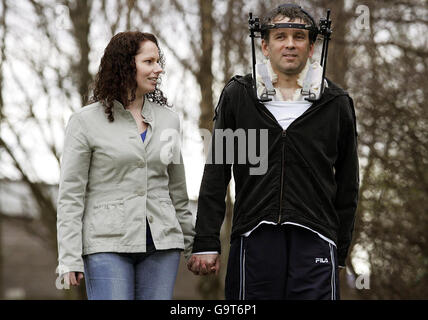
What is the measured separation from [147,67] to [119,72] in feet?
0.51

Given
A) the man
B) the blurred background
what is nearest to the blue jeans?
the man

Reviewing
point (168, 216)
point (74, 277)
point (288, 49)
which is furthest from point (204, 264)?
point (288, 49)

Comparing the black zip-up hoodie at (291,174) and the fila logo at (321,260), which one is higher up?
the black zip-up hoodie at (291,174)

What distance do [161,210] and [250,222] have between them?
1.58 feet

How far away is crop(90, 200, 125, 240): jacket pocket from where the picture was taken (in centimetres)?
459

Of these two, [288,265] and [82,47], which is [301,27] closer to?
[288,265]

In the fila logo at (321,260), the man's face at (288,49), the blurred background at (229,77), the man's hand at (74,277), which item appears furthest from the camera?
the blurred background at (229,77)

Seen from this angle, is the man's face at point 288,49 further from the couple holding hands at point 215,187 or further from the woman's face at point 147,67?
the woman's face at point 147,67

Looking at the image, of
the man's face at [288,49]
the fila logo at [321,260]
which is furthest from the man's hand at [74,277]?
the man's face at [288,49]

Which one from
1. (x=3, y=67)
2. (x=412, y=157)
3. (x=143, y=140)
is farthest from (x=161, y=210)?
(x=3, y=67)

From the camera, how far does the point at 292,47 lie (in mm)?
4777

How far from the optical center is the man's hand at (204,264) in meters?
4.88

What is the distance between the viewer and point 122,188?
15.3ft
